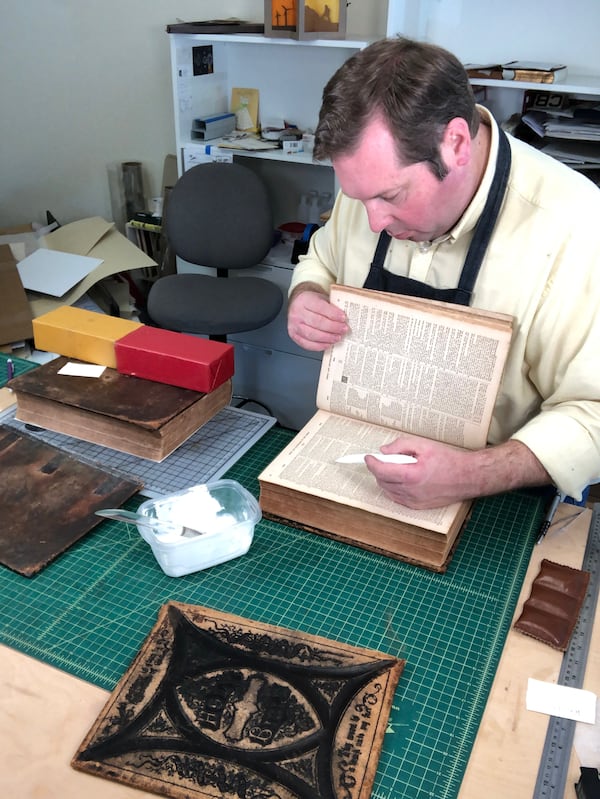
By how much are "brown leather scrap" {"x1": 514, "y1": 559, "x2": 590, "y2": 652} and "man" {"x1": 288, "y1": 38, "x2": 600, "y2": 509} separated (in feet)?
0.41

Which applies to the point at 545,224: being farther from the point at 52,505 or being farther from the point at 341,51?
the point at 341,51

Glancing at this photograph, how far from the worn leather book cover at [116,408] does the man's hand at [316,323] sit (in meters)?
0.23

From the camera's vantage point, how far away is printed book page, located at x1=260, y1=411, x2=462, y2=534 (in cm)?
106

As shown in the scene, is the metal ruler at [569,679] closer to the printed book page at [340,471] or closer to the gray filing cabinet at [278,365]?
the printed book page at [340,471]

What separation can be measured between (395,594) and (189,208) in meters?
1.99

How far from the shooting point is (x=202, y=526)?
3.52 ft

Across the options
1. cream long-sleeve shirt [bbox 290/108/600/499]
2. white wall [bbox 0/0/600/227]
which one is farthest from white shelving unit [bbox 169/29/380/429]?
cream long-sleeve shirt [bbox 290/108/600/499]

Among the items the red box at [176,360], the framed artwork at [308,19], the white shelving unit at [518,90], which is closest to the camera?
the red box at [176,360]

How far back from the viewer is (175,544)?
1.02 m

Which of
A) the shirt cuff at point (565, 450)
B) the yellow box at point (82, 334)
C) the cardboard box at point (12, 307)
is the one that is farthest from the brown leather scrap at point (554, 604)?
the cardboard box at point (12, 307)

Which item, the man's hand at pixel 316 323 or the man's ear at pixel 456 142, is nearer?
the man's ear at pixel 456 142

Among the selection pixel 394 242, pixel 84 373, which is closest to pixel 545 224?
pixel 394 242

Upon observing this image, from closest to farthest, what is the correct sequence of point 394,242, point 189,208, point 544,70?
1. point 394,242
2. point 544,70
3. point 189,208

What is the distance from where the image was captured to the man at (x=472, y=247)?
1.02m
